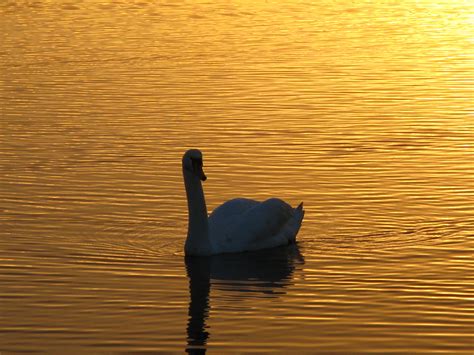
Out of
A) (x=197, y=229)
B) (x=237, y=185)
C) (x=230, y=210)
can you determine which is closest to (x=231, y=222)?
(x=230, y=210)

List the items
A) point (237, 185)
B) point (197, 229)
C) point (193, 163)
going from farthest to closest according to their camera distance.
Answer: point (237, 185) → point (193, 163) → point (197, 229)

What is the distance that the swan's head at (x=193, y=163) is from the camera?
63.0 feet

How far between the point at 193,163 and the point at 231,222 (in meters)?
0.85

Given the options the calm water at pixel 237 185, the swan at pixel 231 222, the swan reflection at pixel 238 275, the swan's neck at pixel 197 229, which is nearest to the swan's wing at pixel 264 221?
the swan at pixel 231 222

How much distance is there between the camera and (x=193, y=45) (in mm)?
41094

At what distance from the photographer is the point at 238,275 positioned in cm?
1797

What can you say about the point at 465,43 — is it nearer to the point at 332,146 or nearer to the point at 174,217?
the point at 332,146

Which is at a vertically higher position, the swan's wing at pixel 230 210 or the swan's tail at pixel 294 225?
the swan's wing at pixel 230 210

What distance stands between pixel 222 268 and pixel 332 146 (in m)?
7.75

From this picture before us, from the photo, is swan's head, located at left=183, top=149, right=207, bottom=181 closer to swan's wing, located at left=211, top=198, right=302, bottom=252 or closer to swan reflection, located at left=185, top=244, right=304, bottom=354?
swan's wing, located at left=211, top=198, right=302, bottom=252

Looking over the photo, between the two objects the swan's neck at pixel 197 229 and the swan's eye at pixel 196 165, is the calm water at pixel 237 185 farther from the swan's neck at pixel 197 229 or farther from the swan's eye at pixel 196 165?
the swan's eye at pixel 196 165

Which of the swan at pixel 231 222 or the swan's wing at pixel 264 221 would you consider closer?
the swan at pixel 231 222

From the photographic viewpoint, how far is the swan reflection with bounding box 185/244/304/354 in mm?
16188

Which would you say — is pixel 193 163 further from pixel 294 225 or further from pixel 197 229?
pixel 294 225
